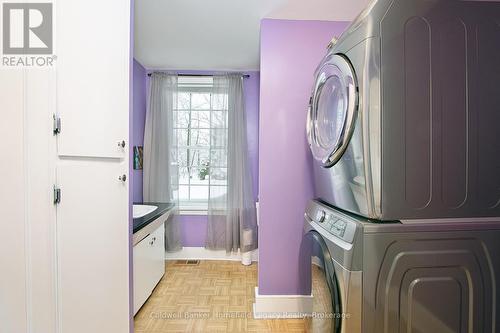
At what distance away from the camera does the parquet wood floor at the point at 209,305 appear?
173 centimetres

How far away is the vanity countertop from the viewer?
1824mm

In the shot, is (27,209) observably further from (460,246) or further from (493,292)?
(493,292)

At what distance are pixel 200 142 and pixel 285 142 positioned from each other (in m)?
1.50

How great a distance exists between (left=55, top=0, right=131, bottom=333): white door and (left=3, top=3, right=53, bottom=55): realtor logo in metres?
0.04

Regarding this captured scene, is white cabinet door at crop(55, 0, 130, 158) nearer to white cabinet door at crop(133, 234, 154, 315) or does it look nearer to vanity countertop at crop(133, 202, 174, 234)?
vanity countertop at crop(133, 202, 174, 234)

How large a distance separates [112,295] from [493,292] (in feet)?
5.52

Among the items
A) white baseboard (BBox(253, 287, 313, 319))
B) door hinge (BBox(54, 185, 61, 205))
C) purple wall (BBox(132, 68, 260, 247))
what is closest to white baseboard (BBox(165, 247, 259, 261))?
purple wall (BBox(132, 68, 260, 247))

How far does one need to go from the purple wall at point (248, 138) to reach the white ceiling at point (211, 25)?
0.77 ft

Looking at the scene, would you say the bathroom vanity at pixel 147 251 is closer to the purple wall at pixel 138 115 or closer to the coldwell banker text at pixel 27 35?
the purple wall at pixel 138 115

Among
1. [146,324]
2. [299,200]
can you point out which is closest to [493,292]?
[299,200]

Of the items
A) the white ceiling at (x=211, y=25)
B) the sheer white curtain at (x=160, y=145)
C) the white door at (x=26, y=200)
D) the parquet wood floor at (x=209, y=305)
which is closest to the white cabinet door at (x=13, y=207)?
the white door at (x=26, y=200)

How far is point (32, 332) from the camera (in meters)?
0.96

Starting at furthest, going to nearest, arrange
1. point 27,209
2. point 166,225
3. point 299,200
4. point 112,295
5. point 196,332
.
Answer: point 166,225
point 299,200
point 196,332
point 112,295
point 27,209

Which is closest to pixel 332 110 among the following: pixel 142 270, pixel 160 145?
pixel 142 270
